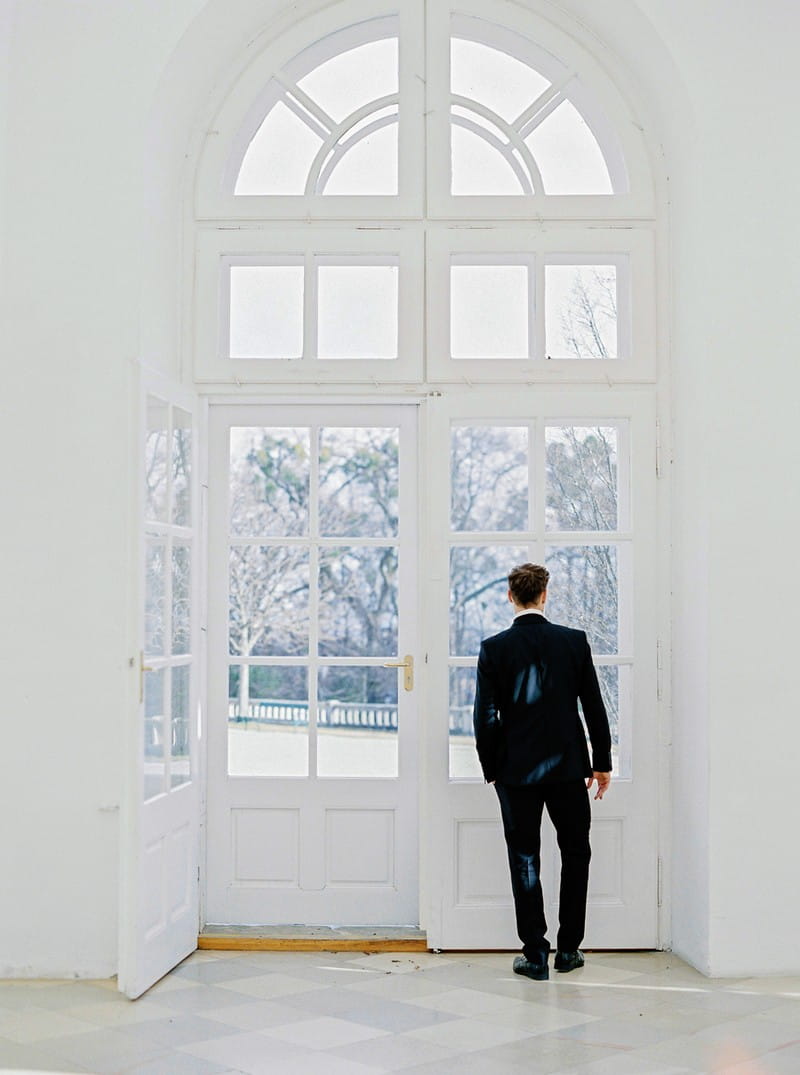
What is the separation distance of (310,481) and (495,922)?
1.94 metres

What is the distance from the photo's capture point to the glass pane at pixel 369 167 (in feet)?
17.9

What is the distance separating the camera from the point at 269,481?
18.0 ft

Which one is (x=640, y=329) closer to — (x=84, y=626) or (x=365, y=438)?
(x=365, y=438)

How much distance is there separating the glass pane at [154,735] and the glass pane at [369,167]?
85.7 inches

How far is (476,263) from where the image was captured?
17.8 feet

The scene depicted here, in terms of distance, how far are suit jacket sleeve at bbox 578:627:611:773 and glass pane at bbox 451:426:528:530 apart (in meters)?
0.80

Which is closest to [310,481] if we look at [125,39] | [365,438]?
[365,438]

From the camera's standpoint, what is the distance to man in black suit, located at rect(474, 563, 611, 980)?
480cm

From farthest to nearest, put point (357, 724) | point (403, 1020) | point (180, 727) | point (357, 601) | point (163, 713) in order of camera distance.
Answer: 1. point (357, 601)
2. point (357, 724)
3. point (180, 727)
4. point (163, 713)
5. point (403, 1020)

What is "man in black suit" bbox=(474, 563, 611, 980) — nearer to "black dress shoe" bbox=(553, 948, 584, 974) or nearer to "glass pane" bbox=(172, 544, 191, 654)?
"black dress shoe" bbox=(553, 948, 584, 974)

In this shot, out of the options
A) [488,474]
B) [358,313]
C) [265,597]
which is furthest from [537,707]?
[358,313]

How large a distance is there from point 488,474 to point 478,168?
1285 millimetres

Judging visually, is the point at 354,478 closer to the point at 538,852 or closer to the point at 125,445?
the point at 125,445

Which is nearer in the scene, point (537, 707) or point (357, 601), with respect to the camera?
point (537, 707)
